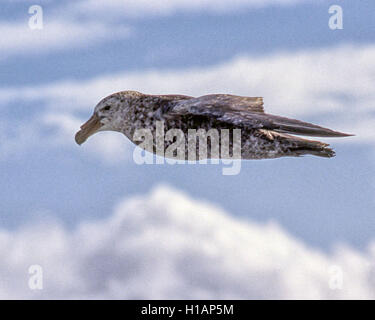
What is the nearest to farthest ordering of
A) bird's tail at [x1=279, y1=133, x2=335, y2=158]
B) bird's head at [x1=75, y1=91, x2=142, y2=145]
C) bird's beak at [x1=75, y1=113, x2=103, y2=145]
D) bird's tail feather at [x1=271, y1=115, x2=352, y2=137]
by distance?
bird's tail feather at [x1=271, y1=115, x2=352, y2=137] < bird's tail at [x1=279, y1=133, x2=335, y2=158] < bird's head at [x1=75, y1=91, x2=142, y2=145] < bird's beak at [x1=75, y1=113, x2=103, y2=145]

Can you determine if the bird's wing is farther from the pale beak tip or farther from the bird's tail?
the pale beak tip

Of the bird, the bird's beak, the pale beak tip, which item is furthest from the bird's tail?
the pale beak tip

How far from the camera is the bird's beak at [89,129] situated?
568 inches

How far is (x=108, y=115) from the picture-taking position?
14.3 meters

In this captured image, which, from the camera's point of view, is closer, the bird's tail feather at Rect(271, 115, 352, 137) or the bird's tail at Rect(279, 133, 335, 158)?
the bird's tail feather at Rect(271, 115, 352, 137)

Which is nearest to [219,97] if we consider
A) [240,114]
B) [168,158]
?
[240,114]

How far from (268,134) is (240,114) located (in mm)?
641

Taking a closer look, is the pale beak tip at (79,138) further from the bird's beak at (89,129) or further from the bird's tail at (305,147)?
the bird's tail at (305,147)

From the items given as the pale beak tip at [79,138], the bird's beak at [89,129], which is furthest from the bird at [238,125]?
the pale beak tip at [79,138]

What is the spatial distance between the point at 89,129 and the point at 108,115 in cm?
51

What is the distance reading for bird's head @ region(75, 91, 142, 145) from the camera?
14.2 metres

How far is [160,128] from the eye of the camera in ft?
45.0

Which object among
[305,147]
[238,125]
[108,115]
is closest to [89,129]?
[108,115]

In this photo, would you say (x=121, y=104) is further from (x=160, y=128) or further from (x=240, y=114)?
(x=240, y=114)
